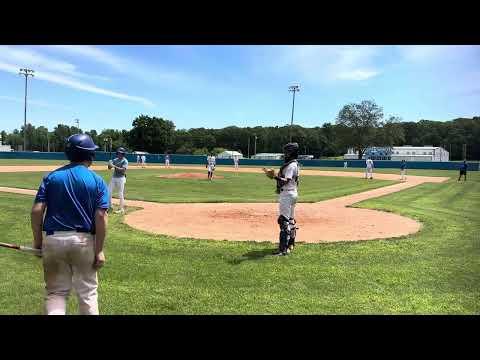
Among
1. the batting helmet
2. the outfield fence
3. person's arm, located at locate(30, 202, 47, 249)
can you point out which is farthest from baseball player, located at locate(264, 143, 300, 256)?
the outfield fence

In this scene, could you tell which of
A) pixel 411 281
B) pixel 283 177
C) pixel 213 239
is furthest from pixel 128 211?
pixel 411 281

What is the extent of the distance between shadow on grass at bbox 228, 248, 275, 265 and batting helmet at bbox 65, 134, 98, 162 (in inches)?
167

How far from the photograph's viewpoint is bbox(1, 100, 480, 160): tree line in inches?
4156

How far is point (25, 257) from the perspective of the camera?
26.2 ft

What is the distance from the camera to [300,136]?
124 metres

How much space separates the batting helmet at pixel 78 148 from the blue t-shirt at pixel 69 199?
150 mm

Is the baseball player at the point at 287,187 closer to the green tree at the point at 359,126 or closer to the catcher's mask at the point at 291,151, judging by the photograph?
the catcher's mask at the point at 291,151

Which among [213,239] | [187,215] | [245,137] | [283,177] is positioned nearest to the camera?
[283,177]

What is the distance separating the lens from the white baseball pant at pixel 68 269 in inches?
152

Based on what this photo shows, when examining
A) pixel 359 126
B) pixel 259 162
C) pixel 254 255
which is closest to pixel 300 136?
pixel 359 126

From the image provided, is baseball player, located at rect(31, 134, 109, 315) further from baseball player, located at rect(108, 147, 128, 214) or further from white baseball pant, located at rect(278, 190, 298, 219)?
baseball player, located at rect(108, 147, 128, 214)
